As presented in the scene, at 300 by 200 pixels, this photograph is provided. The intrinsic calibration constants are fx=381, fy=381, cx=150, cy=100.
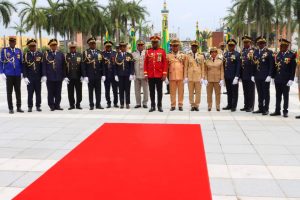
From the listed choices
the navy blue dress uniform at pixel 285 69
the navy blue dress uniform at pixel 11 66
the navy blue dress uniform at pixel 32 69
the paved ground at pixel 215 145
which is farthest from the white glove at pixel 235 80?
the navy blue dress uniform at pixel 11 66

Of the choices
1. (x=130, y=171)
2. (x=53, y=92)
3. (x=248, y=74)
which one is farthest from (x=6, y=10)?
(x=130, y=171)

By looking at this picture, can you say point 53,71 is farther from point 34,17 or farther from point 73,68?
point 34,17

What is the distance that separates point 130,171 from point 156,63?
4785mm

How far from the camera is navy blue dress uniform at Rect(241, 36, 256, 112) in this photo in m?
9.00

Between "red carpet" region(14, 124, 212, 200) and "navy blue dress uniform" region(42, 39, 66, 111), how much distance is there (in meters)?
3.30

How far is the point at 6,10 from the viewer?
36.7 meters

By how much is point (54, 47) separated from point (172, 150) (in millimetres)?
5081

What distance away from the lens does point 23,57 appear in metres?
9.25

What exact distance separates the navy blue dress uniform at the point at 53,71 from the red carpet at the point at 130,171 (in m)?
3.30

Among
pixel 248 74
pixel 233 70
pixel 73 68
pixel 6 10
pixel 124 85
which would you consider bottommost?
pixel 124 85

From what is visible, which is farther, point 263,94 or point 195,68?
point 195,68

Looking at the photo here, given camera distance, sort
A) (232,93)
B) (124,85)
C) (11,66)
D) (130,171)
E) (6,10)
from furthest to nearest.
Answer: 1. (6,10)
2. (124,85)
3. (232,93)
4. (11,66)
5. (130,171)

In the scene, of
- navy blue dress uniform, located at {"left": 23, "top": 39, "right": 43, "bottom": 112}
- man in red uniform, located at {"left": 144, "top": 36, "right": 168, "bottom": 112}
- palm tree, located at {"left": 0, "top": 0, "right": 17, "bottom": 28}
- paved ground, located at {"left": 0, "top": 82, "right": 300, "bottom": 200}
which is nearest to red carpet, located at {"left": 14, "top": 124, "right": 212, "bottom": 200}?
paved ground, located at {"left": 0, "top": 82, "right": 300, "bottom": 200}

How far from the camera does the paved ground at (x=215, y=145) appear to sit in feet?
13.8
